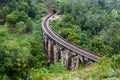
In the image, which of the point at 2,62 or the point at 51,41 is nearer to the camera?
the point at 2,62

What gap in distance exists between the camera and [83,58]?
31484 millimetres

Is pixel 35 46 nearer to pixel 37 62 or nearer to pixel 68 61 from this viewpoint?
pixel 37 62

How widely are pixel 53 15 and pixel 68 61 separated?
29137mm

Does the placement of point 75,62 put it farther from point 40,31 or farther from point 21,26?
point 21,26

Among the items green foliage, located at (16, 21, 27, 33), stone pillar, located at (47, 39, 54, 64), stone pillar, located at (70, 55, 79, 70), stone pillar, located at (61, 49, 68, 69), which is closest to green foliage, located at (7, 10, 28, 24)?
green foliage, located at (16, 21, 27, 33)

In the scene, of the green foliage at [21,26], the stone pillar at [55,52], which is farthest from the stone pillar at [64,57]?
the green foliage at [21,26]

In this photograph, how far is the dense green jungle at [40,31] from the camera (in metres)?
26.0

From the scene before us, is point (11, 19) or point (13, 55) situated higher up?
point (13, 55)

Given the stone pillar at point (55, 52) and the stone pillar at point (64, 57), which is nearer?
the stone pillar at point (64, 57)

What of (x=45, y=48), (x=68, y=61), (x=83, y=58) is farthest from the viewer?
(x=45, y=48)

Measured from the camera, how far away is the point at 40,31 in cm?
4838

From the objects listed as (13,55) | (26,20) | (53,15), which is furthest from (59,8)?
(13,55)

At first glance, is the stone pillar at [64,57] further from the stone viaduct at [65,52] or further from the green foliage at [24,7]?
the green foliage at [24,7]

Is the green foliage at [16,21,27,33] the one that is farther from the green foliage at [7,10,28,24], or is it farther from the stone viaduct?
the stone viaduct
